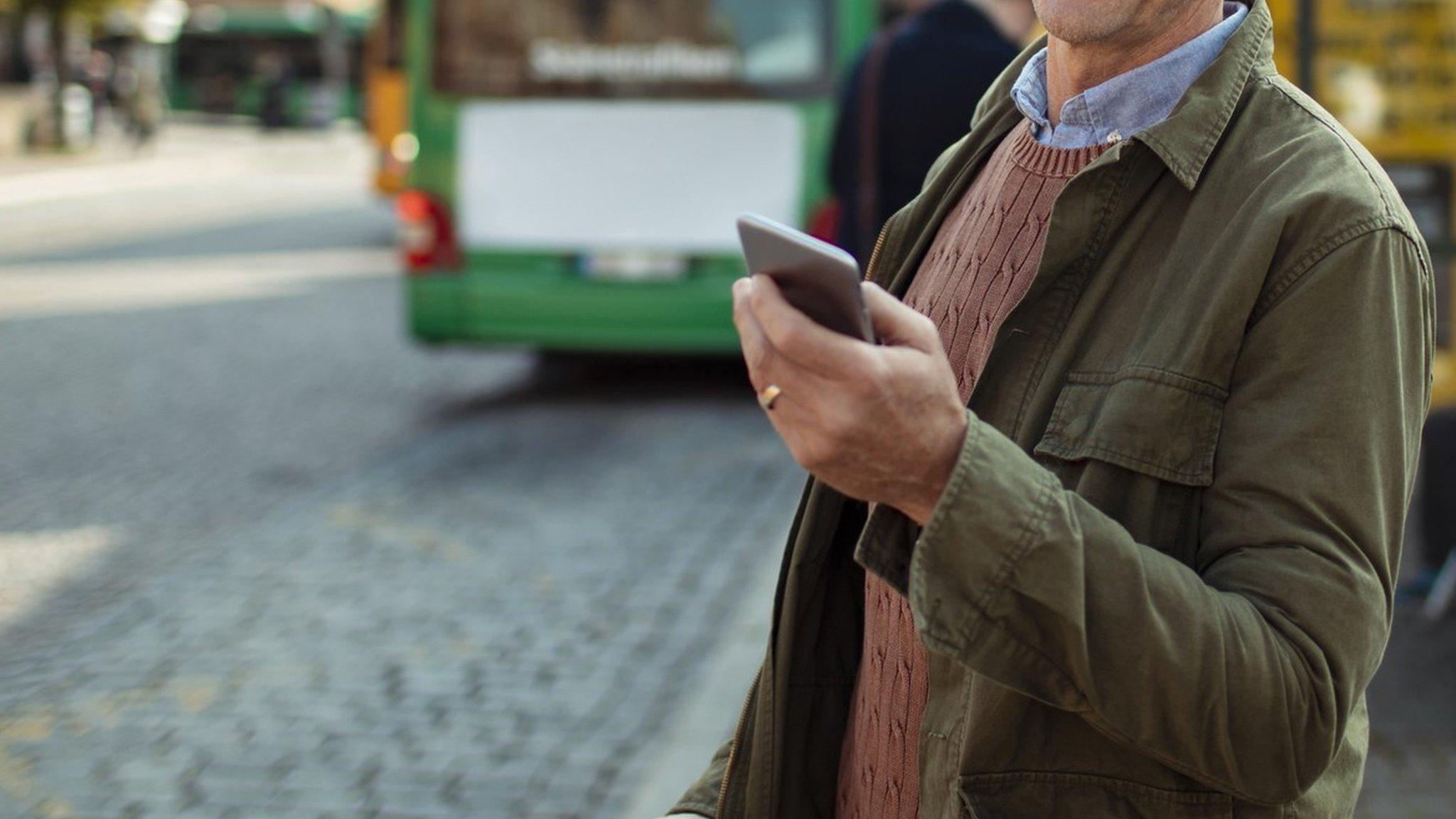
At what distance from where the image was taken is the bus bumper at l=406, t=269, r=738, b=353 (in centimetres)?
896

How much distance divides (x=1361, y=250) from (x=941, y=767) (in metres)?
0.53

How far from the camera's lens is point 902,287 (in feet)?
5.74

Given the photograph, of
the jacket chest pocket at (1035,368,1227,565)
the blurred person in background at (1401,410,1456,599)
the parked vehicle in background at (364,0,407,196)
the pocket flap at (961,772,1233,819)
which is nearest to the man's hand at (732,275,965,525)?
the jacket chest pocket at (1035,368,1227,565)

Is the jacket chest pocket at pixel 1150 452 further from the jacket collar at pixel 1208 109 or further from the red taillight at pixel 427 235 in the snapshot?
the red taillight at pixel 427 235

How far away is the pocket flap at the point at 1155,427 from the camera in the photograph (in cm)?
126

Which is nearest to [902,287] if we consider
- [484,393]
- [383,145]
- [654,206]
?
[654,206]

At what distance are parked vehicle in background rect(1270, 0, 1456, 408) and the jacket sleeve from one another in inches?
210

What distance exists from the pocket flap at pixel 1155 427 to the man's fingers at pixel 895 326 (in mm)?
188

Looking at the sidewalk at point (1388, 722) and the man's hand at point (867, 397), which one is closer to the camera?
the man's hand at point (867, 397)

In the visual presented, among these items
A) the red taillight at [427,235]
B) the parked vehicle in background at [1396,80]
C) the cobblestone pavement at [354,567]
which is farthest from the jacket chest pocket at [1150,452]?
the red taillight at [427,235]

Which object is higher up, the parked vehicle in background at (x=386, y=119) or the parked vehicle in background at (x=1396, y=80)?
the parked vehicle in background at (x=1396, y=80)

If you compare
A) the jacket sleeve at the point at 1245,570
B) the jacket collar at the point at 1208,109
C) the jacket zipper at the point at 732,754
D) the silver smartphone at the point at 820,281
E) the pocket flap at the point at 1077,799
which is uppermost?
the jacket collar at the point at 1208,109

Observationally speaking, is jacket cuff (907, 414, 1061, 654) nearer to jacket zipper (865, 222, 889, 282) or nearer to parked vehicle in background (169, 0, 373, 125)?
jacket zipper (865, 222, 889, 282)

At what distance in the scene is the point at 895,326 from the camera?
46.4 inches
